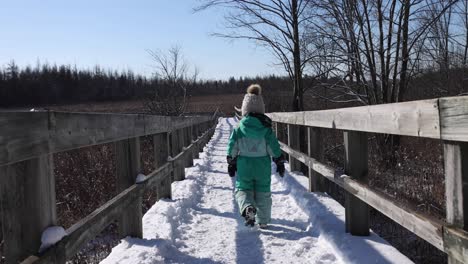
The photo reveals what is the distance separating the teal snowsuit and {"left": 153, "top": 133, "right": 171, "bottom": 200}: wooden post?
4.10ft

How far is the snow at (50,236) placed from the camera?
2182 millimetres

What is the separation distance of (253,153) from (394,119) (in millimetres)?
2559

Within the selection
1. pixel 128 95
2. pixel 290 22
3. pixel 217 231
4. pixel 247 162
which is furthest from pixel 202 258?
pixel 128 95

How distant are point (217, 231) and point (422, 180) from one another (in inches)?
204

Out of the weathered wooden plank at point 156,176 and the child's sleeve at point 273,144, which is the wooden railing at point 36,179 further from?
the child's sleeve at point 273,144

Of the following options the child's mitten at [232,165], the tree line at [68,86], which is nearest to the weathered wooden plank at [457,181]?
the child's mitten at [232,165]

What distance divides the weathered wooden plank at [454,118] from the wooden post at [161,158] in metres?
4.29

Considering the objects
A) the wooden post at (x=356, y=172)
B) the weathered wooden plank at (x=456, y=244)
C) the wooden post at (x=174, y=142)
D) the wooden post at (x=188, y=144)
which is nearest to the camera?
the weathered wooden plank at (x=456, y=244)

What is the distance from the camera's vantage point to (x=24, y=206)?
2.16m

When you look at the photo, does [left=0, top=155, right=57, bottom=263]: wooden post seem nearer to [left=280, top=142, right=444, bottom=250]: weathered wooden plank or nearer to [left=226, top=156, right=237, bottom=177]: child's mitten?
[left=280, top=142, right=444, bottom=250]: weathered wooden plank

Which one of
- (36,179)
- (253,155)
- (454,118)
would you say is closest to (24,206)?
(36,179)

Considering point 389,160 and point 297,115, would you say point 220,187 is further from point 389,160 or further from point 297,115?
point 389,160

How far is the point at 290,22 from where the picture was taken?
1217 cm

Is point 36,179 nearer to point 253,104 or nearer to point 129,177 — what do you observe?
point 129,177
